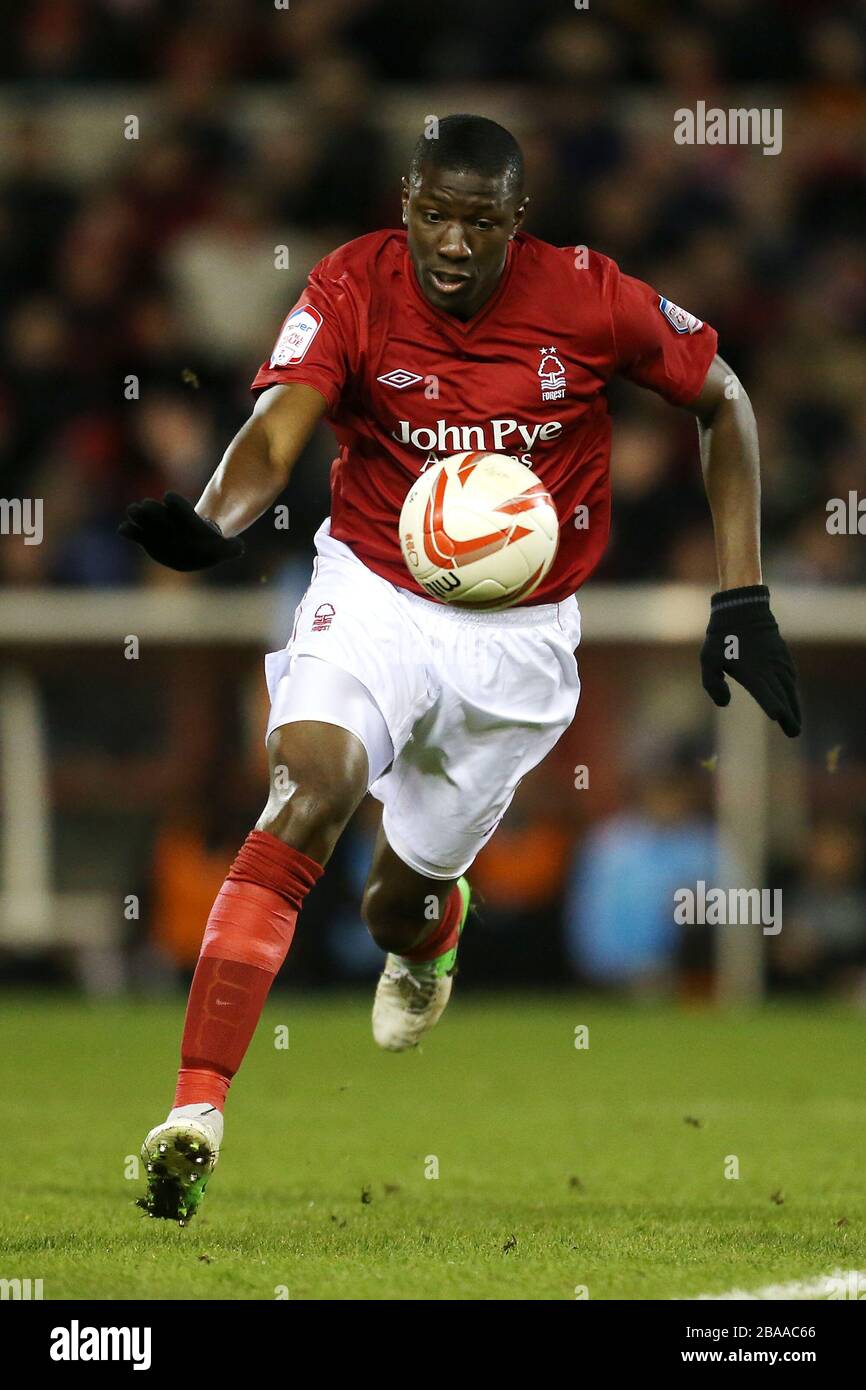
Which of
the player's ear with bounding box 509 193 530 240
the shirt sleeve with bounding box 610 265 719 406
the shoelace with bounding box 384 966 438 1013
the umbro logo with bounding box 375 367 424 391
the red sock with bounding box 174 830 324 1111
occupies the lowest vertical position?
the red sock with bounding box 174 830 324 1111

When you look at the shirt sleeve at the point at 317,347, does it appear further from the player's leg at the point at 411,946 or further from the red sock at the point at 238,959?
the player's leg at the point at 411,946

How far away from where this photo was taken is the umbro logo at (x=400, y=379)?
5.21 metres

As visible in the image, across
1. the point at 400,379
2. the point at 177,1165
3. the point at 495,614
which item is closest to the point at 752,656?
the point at 495,614

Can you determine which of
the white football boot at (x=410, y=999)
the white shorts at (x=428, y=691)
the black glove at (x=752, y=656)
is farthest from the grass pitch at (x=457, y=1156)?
the black glove at (x=752, y=656)

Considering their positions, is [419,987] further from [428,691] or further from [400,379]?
[400,379]

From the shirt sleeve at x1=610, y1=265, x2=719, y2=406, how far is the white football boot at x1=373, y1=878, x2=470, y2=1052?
1.93 metres

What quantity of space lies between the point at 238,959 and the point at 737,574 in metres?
1.66

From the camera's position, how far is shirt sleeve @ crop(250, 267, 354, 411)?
4984 mm

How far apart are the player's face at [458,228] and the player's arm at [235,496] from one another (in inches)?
17.1

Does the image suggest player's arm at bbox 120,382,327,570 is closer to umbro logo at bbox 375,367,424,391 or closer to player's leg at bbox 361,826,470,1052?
umbro logo at bbox 375,367,424,391

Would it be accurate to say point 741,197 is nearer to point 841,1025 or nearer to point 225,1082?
point 841,1025

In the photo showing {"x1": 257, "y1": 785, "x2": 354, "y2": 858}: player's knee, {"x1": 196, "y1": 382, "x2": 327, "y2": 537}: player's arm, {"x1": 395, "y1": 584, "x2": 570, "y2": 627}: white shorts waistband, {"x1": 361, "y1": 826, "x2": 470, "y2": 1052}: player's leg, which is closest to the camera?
{"x1": 257, "y1": 785, "x2": 354, "y2": 858}: player's knee

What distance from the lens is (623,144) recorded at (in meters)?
13.6

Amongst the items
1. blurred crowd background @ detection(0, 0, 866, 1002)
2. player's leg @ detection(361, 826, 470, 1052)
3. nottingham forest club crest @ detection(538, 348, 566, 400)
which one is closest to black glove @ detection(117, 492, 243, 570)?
nottingham forest club crest @ detection(538, 348, 566, 400)
